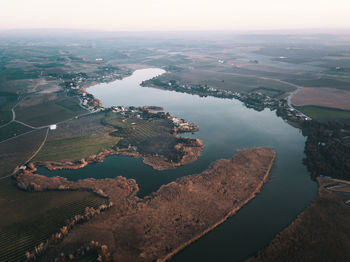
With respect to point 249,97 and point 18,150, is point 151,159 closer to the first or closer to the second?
point 18,150

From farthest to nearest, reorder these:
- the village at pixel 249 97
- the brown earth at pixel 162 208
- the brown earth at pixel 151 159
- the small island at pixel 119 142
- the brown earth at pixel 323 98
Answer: the brown earth at pixel 323 98 → the village at pixel 249 97 → the small island at pixel 119 142 → the brown earth at pixel 151 159 → the brown earth at pixel 162 208

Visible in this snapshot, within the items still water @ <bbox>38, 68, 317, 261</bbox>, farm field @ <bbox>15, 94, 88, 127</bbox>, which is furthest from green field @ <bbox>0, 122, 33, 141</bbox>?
still water @ <bbox>38, 68, 317, 261</bbox>

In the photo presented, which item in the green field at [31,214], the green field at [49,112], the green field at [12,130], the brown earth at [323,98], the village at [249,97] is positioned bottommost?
the green field at [31,214]

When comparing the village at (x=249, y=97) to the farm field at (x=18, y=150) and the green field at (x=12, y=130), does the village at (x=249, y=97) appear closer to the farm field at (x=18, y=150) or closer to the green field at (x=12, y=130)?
the green field at (x=12, y=130)

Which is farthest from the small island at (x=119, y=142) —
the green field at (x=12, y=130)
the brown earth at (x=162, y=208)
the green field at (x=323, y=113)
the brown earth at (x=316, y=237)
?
the green field at (x=323, y=113)

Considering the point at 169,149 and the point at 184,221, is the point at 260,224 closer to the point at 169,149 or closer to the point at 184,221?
the point at 184,221

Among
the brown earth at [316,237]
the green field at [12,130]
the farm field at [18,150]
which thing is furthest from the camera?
the green field at [12,130]
